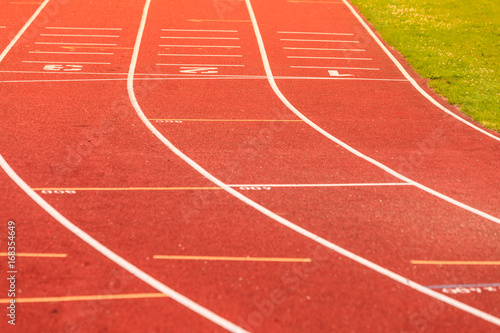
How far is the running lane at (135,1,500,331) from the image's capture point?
743 cm

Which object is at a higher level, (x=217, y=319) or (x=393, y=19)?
(x=393, y=19)

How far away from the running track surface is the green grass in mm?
755

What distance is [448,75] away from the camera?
16.2 metres

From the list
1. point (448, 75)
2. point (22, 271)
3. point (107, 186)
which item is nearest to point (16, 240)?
point (22, 271)

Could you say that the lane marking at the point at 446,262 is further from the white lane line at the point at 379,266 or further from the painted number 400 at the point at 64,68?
the painted number 400 at the point at 64,68

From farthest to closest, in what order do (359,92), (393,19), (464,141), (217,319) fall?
(393,19) < (359,92) < (464,141) < (217,319)

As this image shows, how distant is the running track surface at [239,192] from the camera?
738cm

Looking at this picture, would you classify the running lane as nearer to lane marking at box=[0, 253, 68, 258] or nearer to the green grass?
the green grass

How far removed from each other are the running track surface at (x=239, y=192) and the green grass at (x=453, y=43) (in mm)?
755

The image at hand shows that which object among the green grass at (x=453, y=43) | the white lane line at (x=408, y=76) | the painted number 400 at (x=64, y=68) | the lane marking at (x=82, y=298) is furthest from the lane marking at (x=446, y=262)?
the painted number 400 at (x=64, y=68)

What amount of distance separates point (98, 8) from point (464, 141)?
1512 cm

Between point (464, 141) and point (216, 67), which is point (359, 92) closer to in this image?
point (464, 141)

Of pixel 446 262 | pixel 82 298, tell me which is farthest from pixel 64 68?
pixel 446 262

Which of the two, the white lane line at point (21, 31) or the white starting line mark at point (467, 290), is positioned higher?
the white lane line at point (21, 31)
